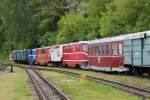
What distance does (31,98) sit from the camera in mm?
22406

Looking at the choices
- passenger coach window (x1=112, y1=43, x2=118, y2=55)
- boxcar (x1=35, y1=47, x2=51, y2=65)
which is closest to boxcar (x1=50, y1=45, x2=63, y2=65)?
boxcar (x1=35, y1=47, x2=51, y2=65)

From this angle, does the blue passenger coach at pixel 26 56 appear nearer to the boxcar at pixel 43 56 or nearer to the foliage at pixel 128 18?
the boxcar at pixel 43 56

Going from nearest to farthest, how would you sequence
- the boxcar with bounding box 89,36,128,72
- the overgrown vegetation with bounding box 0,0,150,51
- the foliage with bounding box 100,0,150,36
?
the boxcar with bounding box 89,36,128,72, the foliage with bounding box 100,0,150,36, the overgrown vegetation with bounding box 0,0,150,51

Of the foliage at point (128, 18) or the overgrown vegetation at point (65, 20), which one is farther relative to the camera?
the overgrown vegetation at point (65, 20)

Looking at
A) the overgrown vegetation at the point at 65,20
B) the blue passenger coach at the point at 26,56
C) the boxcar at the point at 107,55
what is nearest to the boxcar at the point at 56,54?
the overgrown vegetation at the point at 65,20

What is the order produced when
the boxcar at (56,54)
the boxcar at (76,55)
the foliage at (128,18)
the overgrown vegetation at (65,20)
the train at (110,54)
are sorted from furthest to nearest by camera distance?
the boxcar at (56,54)
the overgrown vegetation at (65,20)
the foliage at (128,18)
the boxcar at (76,55)
the train at (110,54)

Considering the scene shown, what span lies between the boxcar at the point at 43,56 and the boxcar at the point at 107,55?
70.9 ft

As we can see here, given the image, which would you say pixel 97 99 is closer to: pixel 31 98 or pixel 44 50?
pixel 31 98

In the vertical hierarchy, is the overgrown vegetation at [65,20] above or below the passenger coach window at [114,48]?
above

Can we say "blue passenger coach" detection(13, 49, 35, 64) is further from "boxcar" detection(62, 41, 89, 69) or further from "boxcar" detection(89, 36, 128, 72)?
"boxcar" detection(89, 36, 128, 72)

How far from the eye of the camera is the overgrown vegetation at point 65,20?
54781mm

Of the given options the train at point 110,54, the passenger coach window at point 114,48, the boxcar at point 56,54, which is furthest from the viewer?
the boxcar at point 56,54

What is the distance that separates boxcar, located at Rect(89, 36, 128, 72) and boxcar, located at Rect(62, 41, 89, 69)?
2.94 m

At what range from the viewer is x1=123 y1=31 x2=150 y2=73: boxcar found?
104ft
